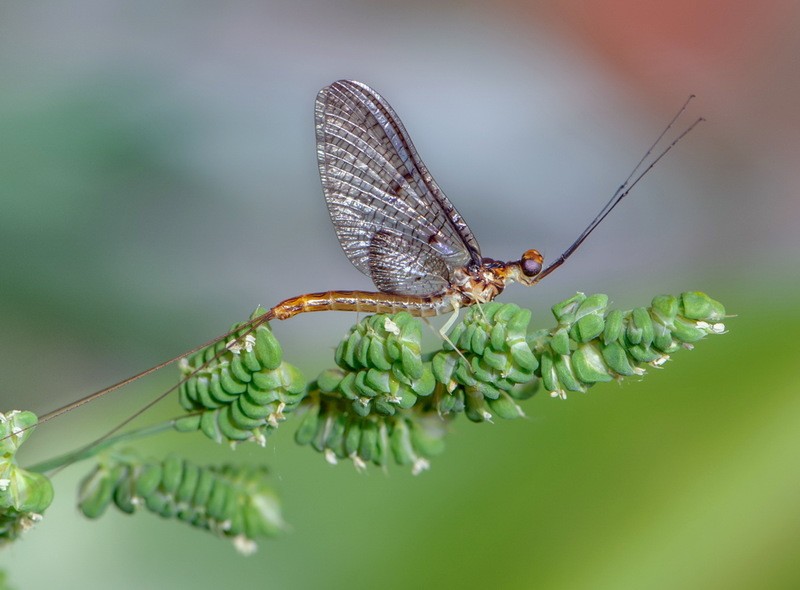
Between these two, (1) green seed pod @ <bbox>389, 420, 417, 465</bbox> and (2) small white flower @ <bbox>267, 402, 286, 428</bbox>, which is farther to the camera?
(1) green seed pod @ <bbox>389, 420, 417, 465</bbox>

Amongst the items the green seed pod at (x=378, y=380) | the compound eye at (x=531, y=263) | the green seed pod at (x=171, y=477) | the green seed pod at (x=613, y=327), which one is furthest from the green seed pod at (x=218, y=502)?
the compound eye at (x=531, y=263)

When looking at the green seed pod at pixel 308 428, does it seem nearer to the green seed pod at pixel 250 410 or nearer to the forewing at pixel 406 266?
the green seed pod at pixel 250 410

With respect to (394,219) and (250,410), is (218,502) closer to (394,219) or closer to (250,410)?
(250,410)

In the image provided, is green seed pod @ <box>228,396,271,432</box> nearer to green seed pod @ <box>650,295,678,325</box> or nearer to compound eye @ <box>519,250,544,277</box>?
green seed pod @ <box>650,295,678,325</box>

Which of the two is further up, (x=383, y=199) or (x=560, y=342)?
(x=383, y=199)

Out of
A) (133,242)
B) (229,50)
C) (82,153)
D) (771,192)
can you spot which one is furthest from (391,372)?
(771,192)

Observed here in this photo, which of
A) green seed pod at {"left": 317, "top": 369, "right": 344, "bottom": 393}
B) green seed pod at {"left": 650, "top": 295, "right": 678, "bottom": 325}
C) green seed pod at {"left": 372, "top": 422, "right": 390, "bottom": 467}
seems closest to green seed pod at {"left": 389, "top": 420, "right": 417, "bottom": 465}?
green seed pod at {"left": 372, "top": 422, "right": 390, "bottom": 467}

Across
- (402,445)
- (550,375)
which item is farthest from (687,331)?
(402,445)
